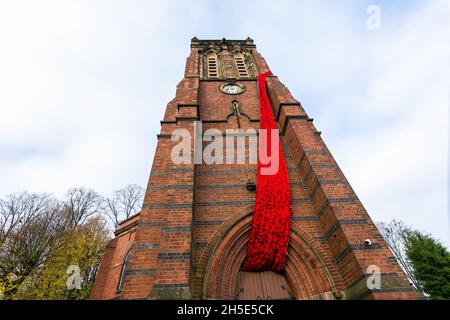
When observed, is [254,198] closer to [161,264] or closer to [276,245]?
[276,245]

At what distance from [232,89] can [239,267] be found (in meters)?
7.48

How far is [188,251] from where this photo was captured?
15.0 feet

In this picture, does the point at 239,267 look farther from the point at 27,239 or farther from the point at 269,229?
the point at 27,239

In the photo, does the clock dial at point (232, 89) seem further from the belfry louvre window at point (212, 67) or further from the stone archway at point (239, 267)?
the stone archway at point (239, 267)

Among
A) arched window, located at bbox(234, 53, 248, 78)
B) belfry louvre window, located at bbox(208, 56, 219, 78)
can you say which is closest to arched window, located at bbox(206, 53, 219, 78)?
belfry louvre window, located at bbox(208, 56, 219, 78)

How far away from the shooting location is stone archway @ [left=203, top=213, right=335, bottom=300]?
17.1ft

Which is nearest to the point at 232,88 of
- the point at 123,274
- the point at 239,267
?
the point at 239,267

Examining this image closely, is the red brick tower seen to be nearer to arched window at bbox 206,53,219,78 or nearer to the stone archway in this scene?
the stone archway

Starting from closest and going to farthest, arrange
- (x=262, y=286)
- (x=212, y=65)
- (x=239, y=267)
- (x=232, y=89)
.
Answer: (x=262, y=286), (x=239, y=267), (x=232, y=89), (x=212, y=65)

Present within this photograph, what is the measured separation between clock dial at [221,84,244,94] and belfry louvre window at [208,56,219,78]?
1553 millimetres

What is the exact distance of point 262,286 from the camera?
5.62m

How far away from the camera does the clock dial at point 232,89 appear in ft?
33.6

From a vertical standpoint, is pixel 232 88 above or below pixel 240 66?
below
